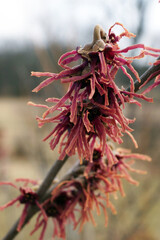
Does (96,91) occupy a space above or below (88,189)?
above

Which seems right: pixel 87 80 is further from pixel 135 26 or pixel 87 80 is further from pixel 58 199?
pixel 135 26

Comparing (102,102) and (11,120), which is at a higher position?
(102,102)

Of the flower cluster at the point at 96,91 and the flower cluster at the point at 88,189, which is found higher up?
the flower cluster at the point at 96,91

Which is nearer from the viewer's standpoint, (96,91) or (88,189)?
(96,91)

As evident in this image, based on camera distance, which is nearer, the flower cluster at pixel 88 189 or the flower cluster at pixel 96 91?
the flower cluster at pixel 96 91

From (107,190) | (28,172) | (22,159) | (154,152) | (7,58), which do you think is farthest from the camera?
(7,58)

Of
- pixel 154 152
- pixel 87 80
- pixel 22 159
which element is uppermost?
pixel 87 80

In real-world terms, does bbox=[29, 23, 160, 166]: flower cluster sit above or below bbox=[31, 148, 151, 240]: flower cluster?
above

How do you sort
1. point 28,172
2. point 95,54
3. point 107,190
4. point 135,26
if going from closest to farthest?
1. point 95,54
2. point 107,190
3. point 135,26
4. point 28,172

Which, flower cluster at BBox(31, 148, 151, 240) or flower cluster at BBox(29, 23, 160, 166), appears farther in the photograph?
flower cluster at BBox(31, 148, 151, 240)

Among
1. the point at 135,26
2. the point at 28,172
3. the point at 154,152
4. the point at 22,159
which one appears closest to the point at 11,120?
the point at 22,159

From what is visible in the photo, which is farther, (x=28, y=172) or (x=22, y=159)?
(x=22, y=159)
